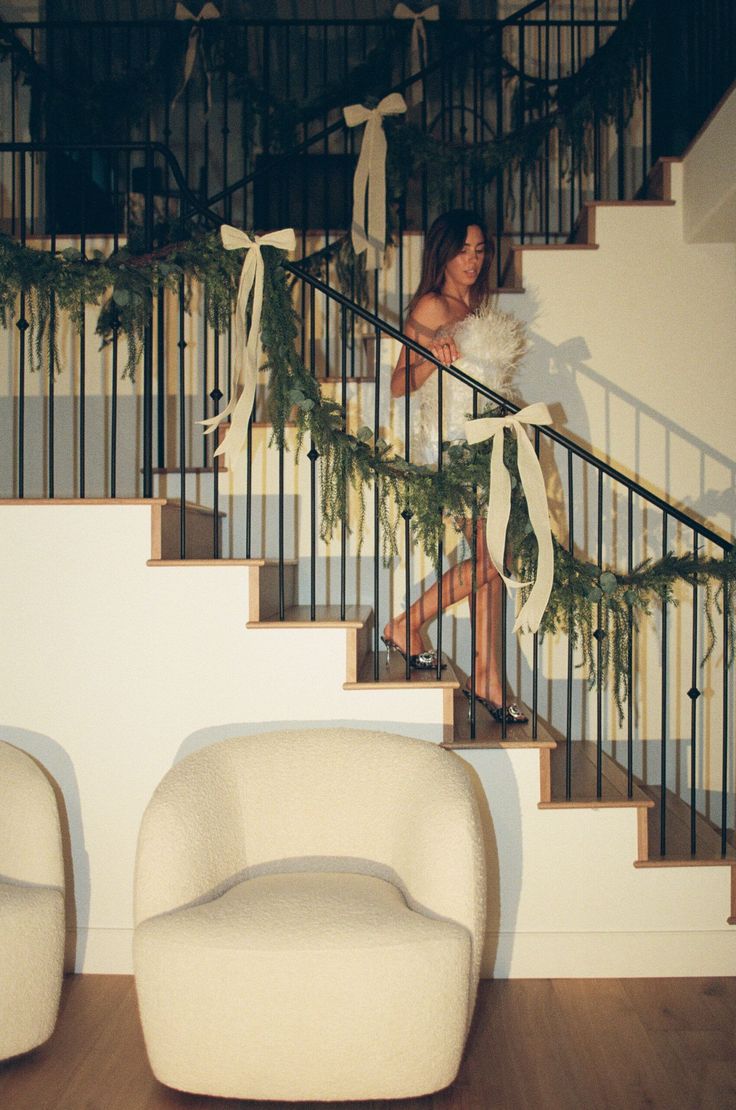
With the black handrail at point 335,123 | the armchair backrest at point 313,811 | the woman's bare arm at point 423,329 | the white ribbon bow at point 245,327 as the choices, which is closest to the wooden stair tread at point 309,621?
the armchair backrest at point 313,811

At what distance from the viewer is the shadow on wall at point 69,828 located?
9.98ft

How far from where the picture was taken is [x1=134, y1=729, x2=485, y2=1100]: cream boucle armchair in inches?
82.4

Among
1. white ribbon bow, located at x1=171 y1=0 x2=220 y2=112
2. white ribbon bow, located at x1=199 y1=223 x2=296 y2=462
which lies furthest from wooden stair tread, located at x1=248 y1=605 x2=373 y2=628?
white ribbon bow, located at x1=171 y1=0 x2=220 y2=112

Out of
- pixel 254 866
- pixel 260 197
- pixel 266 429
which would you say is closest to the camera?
pixel 254 866

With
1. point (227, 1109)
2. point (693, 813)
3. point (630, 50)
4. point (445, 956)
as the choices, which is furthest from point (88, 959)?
point (630, 50)

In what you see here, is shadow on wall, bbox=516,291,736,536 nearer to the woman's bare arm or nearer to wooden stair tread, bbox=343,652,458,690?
the woman's bare arm

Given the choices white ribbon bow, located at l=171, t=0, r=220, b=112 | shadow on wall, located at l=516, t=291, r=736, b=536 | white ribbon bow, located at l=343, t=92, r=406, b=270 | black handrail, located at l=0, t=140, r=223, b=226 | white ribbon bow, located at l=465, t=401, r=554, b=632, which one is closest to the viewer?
white ribbon bow, located at l=465, t=401, r=554, b=632

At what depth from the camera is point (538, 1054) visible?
2494mm

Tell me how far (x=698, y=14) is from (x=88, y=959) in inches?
182

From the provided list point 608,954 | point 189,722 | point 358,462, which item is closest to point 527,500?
point 358,462

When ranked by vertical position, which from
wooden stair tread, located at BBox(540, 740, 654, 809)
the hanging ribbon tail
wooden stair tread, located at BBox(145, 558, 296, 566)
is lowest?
wooden stair tread, located at BBox(540, 740, 654, 809)

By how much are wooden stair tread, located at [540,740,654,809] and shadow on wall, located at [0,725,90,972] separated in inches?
59.3

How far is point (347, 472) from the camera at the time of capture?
306cm

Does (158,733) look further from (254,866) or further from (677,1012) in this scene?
(677,1012)
